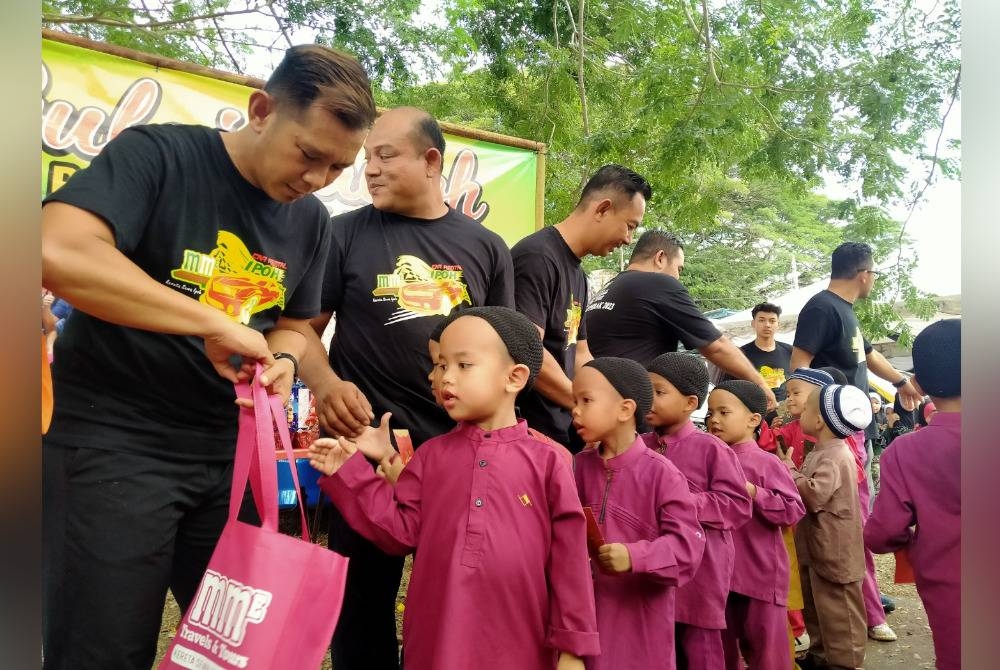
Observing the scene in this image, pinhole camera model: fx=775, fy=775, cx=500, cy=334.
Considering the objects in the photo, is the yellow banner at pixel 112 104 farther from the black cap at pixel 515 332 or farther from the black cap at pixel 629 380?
the black cap at pixel 629 380

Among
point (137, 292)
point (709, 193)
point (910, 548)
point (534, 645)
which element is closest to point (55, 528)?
point (137, 292)

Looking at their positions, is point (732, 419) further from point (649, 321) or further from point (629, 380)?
point (629, 380)

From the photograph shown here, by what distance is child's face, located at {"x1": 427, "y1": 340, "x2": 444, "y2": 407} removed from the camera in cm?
220

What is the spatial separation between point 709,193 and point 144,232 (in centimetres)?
753

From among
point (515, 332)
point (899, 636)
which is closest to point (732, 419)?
point (515, 332)

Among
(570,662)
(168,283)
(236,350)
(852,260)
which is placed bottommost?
(570,662)

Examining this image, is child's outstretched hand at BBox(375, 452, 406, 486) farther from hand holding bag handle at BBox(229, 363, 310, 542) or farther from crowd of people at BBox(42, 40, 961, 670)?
hand holding bag handle at BBox(229, 363, 310, 542)

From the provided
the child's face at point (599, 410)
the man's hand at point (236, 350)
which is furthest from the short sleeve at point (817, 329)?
the man's hand at point (236, 350)

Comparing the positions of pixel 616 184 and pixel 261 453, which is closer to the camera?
→ pixel 261 453

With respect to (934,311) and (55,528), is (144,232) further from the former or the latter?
(934,311)

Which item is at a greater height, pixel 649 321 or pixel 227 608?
pixel 649 321

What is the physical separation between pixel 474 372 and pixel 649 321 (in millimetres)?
1707

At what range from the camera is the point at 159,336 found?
5.72 ft

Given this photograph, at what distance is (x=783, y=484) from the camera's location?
3.39 meters
